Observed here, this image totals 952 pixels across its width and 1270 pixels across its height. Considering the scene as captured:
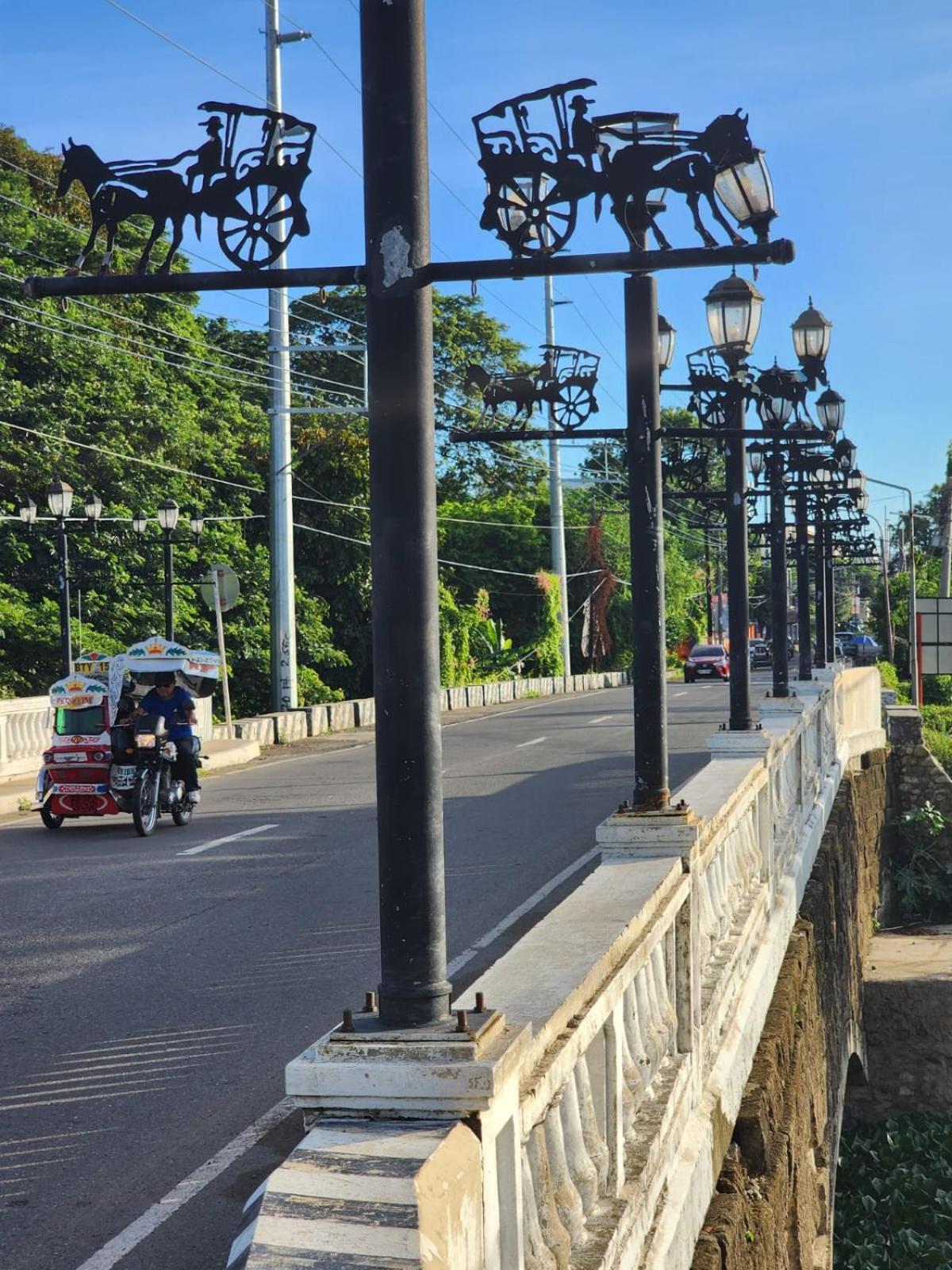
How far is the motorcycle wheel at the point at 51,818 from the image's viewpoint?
16.2 metres

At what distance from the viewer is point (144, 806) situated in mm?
15555

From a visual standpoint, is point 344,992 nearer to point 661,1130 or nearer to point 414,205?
point 661,1130

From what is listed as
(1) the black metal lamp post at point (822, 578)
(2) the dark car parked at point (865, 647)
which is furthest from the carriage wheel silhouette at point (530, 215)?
(2) the dark car parked at point (865, 647)

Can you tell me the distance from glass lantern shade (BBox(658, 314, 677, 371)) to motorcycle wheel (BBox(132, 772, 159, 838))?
24.2ft

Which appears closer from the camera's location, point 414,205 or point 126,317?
point 414,205

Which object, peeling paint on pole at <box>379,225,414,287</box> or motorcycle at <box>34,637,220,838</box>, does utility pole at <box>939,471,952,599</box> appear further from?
peeling paint on pole at <box>379,225,414,287</box>

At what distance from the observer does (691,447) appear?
14.5 metres

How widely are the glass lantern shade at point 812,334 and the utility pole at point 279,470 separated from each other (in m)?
16.6

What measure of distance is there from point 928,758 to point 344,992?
25.6m

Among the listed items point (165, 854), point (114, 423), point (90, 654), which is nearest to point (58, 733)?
point (90, 654)

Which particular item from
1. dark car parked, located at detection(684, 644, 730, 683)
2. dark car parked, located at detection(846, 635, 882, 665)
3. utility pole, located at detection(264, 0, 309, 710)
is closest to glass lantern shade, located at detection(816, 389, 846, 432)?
utility pole, located at detection(264, 0, 309, 710)

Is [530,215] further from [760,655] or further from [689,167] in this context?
[760,655]

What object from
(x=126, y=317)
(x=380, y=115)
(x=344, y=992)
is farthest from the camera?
(x=126, y=317)

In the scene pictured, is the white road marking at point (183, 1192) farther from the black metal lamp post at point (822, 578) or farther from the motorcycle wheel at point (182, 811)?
the black metal lamp post at point (822, 578)
